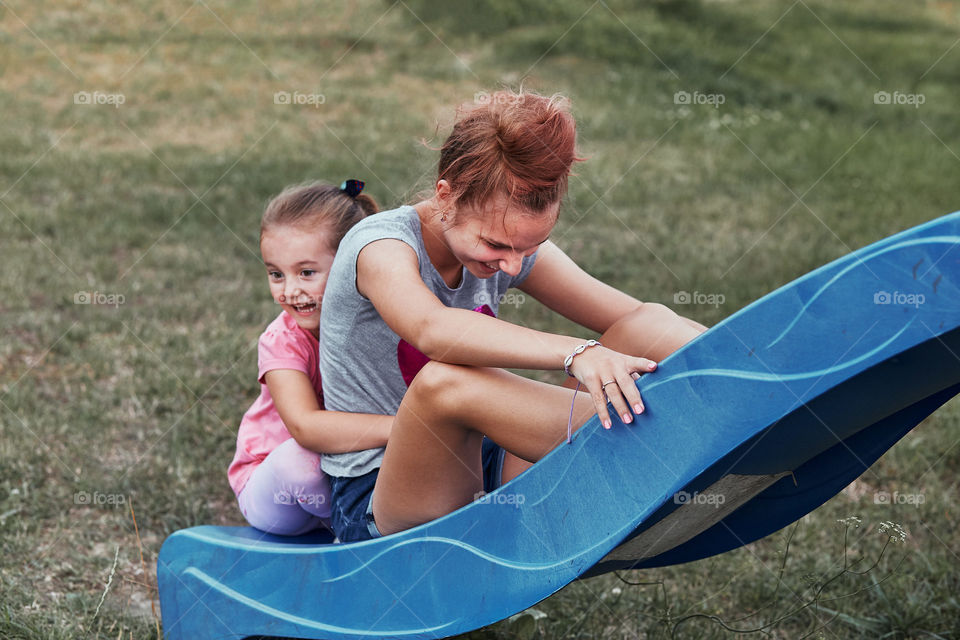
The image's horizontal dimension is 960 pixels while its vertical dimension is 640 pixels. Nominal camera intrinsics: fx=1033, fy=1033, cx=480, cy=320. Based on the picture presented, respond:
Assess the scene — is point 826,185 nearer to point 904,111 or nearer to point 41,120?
point 904,111

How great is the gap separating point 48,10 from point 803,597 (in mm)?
9729

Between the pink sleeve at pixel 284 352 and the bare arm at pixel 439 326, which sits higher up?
the bare arm at pixel 439 326

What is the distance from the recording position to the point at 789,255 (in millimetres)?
5273

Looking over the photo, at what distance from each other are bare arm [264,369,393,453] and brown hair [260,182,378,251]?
12.5 inches

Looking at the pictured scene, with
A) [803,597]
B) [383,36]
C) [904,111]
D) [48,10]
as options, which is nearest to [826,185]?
[904,111]

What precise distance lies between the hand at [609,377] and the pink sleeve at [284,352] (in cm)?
85

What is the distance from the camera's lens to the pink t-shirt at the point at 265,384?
7.43 feet

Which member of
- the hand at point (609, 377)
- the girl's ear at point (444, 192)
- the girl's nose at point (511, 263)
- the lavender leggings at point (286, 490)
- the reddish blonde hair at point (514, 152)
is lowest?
the lavender leggings at point (286, 490)

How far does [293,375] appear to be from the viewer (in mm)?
2240

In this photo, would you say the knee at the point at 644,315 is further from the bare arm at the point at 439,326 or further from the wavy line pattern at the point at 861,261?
the wavy line pattern at the point at 861,261

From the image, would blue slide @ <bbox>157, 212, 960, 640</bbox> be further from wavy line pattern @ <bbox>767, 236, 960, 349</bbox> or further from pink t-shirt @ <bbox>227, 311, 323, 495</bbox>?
pink t-shirt @ <bbox>227, 311, 323, 495</bbox>

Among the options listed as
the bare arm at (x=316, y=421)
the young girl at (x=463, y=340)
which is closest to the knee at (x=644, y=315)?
the young girl at (x=463, y=340)

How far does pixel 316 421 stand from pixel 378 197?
12.5ft

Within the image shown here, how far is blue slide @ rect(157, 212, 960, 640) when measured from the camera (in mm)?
1388
